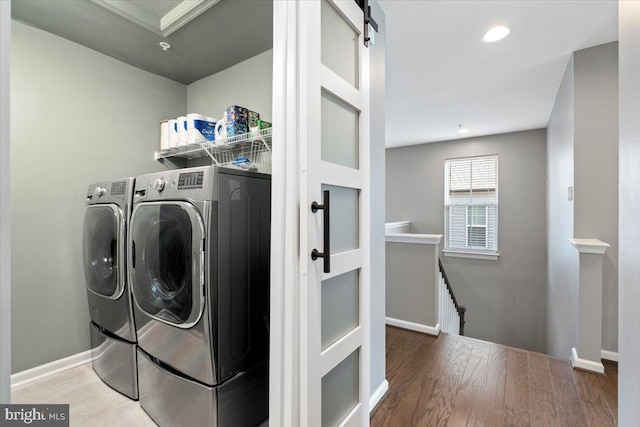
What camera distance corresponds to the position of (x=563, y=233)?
2.84 metres

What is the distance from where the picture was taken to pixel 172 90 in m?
2.75

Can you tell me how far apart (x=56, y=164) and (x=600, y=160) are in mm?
4107

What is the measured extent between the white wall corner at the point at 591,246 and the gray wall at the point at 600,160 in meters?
0.22

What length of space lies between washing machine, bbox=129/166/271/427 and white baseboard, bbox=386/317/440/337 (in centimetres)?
173

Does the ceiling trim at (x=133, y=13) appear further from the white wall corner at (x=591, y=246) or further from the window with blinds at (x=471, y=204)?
the window with blinds at (x=471, y=204)

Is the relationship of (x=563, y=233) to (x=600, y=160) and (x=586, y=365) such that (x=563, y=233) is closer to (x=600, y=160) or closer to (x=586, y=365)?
(x=600, y=160)

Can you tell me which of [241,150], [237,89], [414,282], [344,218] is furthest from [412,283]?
[237,89]

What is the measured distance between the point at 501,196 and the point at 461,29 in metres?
3.63

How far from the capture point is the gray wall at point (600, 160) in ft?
7.41

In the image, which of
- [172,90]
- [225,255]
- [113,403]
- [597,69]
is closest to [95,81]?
[172,90]

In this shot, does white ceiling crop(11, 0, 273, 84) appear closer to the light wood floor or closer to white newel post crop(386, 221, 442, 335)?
white newel post crop(386, 221, 442, 335)

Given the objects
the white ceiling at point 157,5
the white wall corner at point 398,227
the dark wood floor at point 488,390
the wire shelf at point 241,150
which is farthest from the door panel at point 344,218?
the white wall corner at point 398,227

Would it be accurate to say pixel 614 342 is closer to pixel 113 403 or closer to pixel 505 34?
pixel 505 34

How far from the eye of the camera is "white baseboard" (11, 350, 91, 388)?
193 cm
